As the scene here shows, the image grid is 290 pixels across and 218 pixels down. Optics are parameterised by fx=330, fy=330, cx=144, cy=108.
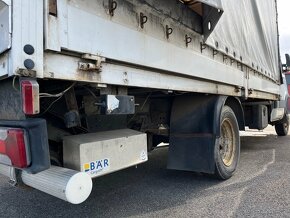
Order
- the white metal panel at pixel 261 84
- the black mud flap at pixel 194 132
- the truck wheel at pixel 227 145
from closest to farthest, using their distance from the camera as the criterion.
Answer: the black mud flap at pixel 194 132 → the truck wheel at pixel 227 145 → the white metal panel at pixel 261 84

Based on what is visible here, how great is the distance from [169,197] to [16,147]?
217 cm

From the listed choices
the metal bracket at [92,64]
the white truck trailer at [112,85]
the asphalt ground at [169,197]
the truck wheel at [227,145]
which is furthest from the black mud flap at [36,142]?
the truck wheel at [227,145]

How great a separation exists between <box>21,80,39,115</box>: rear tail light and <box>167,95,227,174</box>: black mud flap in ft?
7.86

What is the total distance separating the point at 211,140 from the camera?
3928 millimetres

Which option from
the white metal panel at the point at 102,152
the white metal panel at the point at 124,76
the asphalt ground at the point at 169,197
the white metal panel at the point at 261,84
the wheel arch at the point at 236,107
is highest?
the white metal panel at the point at 261,84

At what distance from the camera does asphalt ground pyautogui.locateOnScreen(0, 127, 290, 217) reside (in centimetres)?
330

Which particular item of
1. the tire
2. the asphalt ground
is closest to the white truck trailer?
the asphalt ground

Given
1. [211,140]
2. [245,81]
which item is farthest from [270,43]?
[211,140]

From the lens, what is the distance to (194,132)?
159 inches

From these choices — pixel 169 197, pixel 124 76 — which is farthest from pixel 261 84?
pixel 124 76

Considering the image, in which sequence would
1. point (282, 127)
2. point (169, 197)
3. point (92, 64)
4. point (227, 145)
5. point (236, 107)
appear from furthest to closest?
point (282, 127) → point (236, 107) → point (227, 145) → point (169, 197) → point (92, 64)

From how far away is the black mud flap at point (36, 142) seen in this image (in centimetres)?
203

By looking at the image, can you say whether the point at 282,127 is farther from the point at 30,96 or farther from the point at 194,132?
A: the point at 30,96

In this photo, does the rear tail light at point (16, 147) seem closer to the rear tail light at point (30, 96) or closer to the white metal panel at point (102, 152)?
the rear tail light at point (30, 96)
